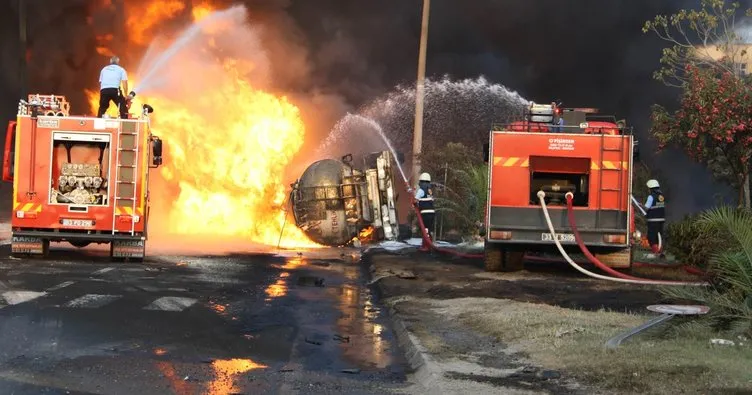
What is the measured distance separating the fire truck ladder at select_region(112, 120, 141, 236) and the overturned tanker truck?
582 centimetres

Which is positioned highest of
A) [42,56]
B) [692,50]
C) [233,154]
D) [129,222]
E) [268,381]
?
[42,56]

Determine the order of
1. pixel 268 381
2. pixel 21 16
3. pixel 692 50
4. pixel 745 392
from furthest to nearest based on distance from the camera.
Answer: pixel 21 16 → pixel 692 50 → pixel 268 381 → pixel 745 392

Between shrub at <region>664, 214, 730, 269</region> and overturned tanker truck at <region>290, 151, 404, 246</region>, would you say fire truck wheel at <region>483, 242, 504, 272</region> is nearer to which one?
shrub at <region>664, 214, 730, 269</region>

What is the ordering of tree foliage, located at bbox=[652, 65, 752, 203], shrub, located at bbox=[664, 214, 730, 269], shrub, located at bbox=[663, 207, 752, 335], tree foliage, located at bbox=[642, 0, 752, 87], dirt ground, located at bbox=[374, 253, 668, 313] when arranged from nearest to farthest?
1. shrub, located at bbox=[663, 207, 752, 335]
2. dirt ground, located at bbox=[374, 253, 668, 313]
3. shrub, located at bbox=[664, 214, 730, 269]
4. tree foliage, located at bbox=[652, 65, 752, 203]
5. tree foliage, located at bbox=[642, 0, 752, 87]

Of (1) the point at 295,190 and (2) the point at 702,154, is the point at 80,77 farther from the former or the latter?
(2) the point at 702,154

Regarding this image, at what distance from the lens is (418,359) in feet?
22.2

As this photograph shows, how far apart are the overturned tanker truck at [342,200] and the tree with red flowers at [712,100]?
6627 mm

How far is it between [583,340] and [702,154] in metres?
8.69

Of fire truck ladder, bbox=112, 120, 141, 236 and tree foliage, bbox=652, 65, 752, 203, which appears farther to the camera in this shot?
fire truck ladder, bbox=112, 120, 141, 236

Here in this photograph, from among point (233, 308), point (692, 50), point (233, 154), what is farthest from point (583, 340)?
point (233, 154)

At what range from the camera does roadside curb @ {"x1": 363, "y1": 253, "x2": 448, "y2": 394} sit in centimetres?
592

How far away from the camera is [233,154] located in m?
20.3

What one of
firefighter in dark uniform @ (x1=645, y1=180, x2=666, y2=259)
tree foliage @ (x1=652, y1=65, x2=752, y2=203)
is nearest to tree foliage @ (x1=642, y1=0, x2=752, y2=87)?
tree foliage @ (x1=652, y1=65, x2=752, y2=203)

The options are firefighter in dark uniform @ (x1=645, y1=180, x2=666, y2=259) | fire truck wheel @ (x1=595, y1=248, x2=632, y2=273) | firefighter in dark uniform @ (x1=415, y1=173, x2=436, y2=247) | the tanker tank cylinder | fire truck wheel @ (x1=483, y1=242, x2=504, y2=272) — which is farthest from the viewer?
the tanker tank cylinder
